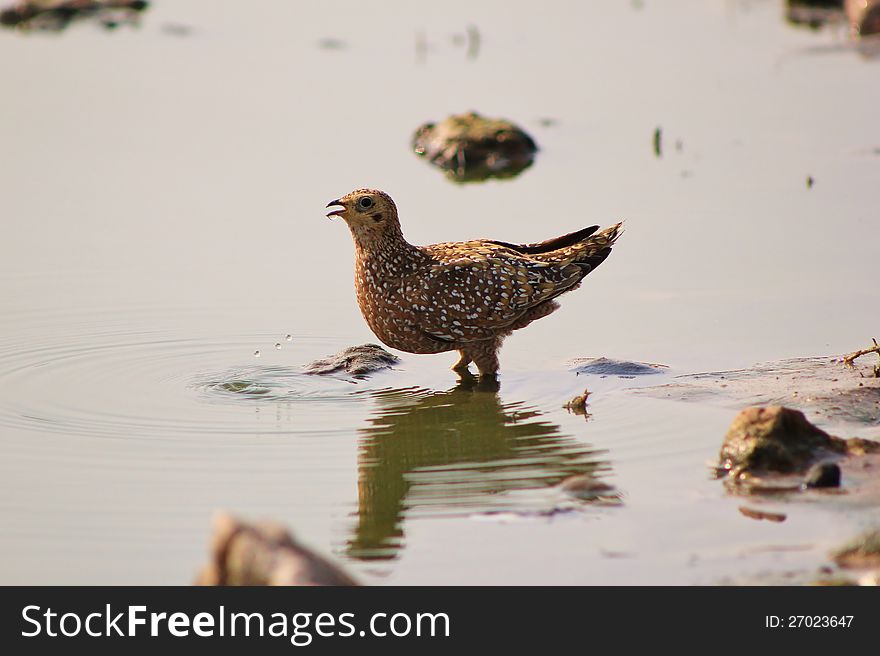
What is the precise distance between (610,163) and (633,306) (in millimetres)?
4744

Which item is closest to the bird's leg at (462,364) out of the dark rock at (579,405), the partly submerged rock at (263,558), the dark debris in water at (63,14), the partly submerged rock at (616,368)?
the partly submerged rock at (616,368)

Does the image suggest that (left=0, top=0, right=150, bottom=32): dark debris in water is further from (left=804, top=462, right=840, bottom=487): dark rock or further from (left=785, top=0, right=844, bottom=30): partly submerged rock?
(left=804, top=462, right=840, bottom=487): dark rock

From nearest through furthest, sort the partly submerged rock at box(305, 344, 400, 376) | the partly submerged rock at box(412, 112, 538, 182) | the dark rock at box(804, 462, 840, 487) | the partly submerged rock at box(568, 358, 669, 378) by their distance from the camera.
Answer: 1. the dark rock at box(804, 462, 840, 487)
2. the partly submerged rock at box(568, 358, 669, 378)
3. the partly submerged rock at box(305, 344, 400, 376)
4. the partly submerged rock at box(412, 112, 538, 182)

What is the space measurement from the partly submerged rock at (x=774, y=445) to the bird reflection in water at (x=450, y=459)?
0.86m

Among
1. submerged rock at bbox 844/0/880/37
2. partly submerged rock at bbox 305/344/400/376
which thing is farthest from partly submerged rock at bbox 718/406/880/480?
submerged rock at bbox 844/0/880/37

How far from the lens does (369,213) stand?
38.2 feet

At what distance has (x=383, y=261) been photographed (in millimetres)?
11617

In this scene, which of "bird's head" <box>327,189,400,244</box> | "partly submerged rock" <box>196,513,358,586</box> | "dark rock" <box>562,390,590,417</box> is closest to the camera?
"partly submerged rock" <box>196,513,358,586</box>

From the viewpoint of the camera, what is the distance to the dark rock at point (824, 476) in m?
8.62

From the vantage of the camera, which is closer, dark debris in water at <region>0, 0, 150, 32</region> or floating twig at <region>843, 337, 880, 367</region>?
floating twig at <region>843, 337, 880, 367</region>

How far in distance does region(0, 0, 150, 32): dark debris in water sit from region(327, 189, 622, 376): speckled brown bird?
15.3 metres

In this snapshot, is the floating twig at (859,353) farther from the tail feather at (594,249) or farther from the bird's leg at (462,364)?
the bird's leg at (462,364)

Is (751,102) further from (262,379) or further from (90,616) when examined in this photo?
(90,616)

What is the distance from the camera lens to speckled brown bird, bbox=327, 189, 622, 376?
11.4m
